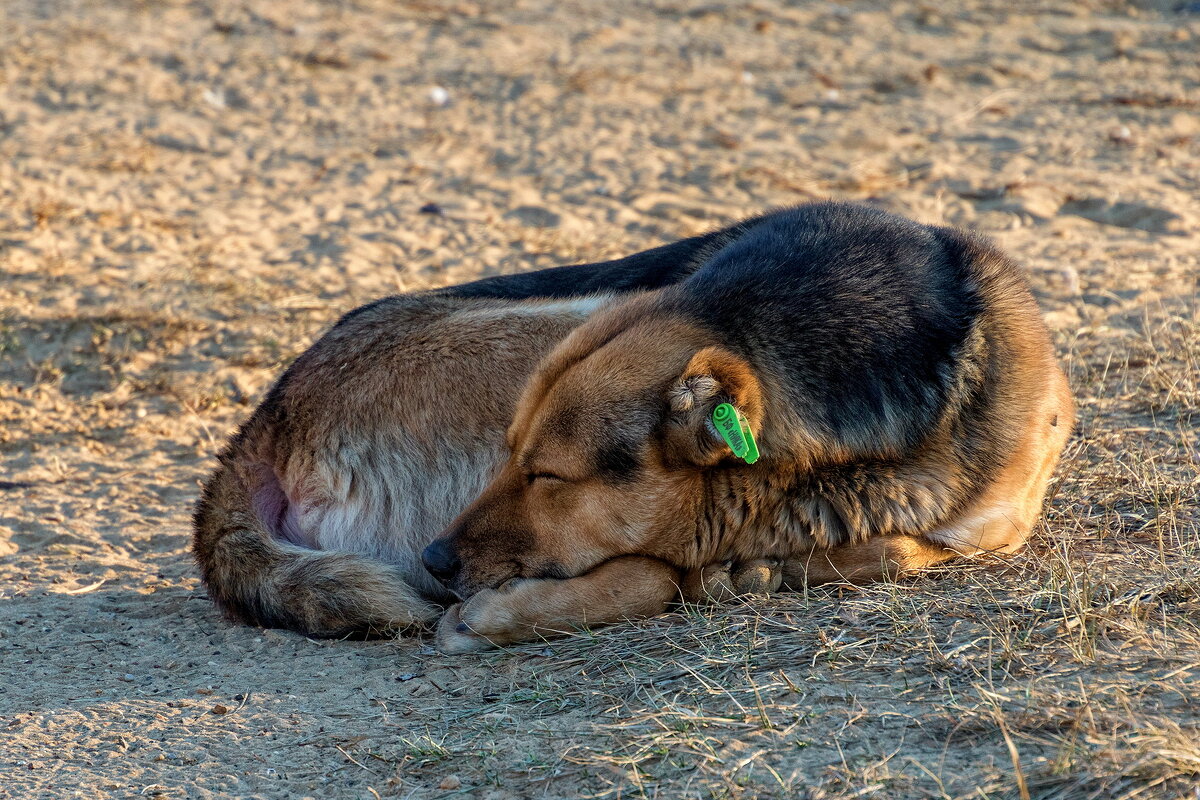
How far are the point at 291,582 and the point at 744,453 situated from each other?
5.29 ft

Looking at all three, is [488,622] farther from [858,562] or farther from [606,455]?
[858,562]

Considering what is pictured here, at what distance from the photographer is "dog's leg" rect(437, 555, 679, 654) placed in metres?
3.78

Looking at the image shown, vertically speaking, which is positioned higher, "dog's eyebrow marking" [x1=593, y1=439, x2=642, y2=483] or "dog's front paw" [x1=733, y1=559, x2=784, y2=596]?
"dog's eyebrow marking" [x1=593, y1=439, x2=642, y2=483]

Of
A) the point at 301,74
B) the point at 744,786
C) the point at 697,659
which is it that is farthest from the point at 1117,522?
the point at 301,74

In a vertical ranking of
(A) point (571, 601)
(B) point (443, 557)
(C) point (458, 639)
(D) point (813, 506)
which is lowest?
(C) point (458, 639)

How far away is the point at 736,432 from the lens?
3.31 metres

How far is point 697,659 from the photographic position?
3.48 meters

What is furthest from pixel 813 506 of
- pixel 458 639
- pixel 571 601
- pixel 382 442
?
pixel 382 442

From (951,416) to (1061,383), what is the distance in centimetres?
69

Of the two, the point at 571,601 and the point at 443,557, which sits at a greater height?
the point at 443,557

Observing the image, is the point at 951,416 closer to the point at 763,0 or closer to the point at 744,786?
the point at 744,786

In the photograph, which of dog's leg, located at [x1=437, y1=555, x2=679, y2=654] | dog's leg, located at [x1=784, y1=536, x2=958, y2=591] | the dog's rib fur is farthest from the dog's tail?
dog's leg, located at [x1=784, y1=536, x2=958, y2=591]

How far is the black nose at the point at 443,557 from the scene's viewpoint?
3.81 metres

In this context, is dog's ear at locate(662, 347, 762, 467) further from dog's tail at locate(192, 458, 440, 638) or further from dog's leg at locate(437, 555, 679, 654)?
dog's tail at locate(192, 458, 440, 638)
